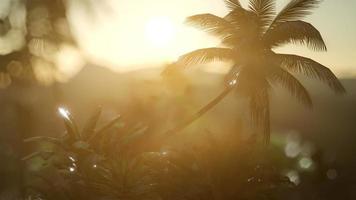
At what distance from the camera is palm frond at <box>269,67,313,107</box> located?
987 inches

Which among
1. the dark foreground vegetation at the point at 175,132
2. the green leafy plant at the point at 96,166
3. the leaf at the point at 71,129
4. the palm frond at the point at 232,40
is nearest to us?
the green leafy plant at the point at 96,166

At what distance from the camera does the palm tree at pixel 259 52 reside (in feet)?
83.7

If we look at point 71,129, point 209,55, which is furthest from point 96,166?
point 209,55

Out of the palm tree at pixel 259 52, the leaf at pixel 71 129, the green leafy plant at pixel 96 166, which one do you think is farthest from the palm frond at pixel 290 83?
the leaf at pixel 71 129

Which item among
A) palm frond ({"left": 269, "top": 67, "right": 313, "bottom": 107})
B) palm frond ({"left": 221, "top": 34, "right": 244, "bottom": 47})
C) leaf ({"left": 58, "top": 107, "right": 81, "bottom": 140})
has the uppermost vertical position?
palm frond ({"left": 221, "top": 34, "right": 244, "bottom": 47})

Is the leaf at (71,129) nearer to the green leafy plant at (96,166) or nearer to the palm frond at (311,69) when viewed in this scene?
the green leafy plant at (96,166)

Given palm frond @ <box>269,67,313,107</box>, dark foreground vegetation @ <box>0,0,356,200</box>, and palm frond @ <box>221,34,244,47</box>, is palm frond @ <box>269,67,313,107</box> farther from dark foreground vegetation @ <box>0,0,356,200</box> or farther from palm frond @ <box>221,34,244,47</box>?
palm frond @ <box>221,34,244,47</box>

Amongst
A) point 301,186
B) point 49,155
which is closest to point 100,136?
point 49,155

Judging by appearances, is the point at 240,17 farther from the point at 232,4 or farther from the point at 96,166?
the point at 96,166

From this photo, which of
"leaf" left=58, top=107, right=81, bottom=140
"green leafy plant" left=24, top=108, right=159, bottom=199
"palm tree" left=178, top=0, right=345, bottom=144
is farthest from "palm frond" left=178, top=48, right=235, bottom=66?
"leaf" left=58, top=107, right=81, bottom=140

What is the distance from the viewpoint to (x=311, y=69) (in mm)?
24797

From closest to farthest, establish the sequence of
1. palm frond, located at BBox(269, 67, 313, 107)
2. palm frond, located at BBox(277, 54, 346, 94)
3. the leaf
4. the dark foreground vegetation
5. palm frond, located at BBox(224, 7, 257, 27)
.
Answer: the dark foreground vegetation → the leaf → palm frond, located at BBox(277, 54, 346, 94) → palm frond, located at BBox(269, 67, 313, 107) → palm frond, located at BBox(224, 7, 257, 27)

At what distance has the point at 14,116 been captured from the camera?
41.4 m

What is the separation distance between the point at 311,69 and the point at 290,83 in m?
1.14
